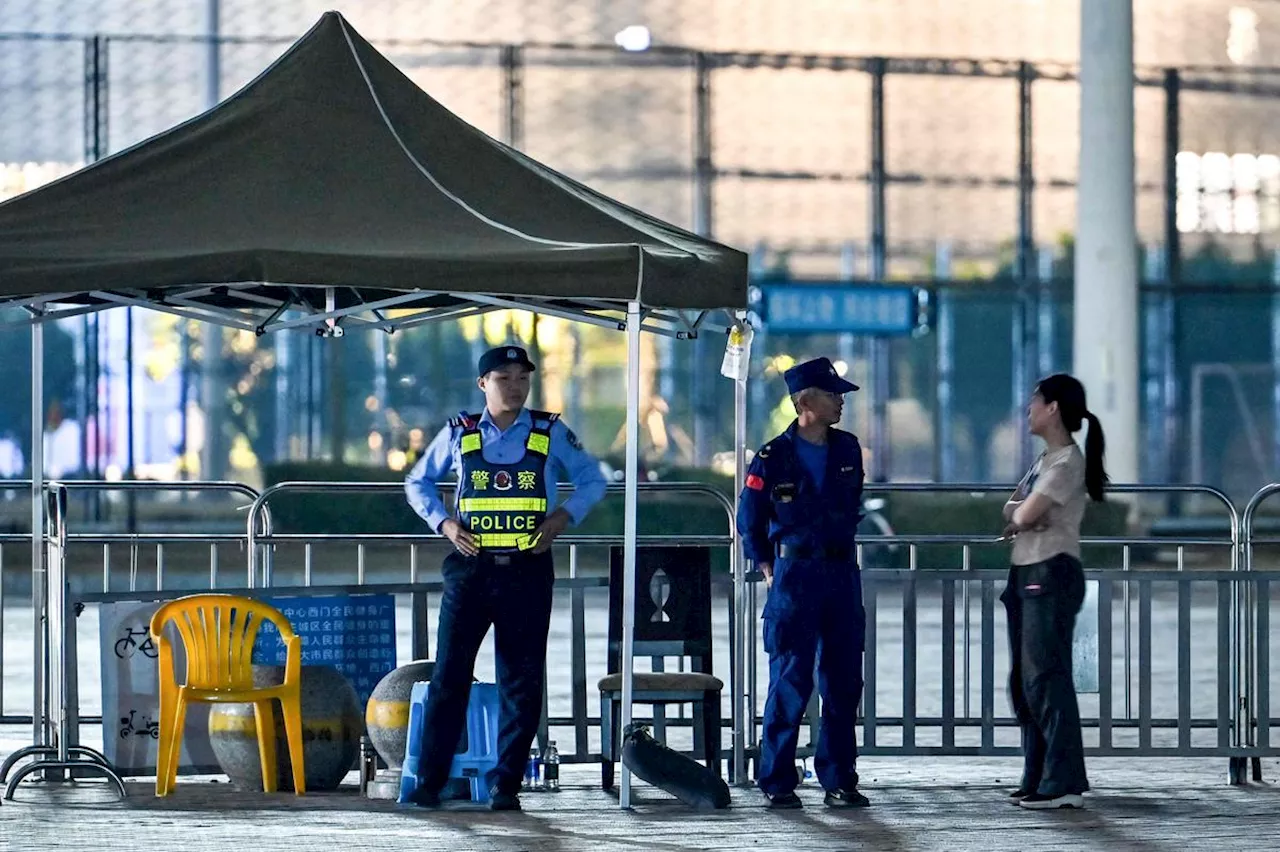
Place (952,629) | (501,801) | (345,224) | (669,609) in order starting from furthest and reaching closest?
(952,629) → (669,609) → (501,801) → (345,224)

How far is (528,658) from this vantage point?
915 centimetres

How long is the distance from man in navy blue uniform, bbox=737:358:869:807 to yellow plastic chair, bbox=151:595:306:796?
6.98 feet

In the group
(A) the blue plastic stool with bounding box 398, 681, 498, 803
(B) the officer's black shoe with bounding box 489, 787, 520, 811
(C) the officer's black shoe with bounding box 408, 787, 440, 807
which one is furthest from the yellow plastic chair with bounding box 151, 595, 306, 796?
(B) the officer's black shoe with bounding box 489, 787, 520, 811

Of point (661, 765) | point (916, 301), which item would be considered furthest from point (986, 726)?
point (916, 301)

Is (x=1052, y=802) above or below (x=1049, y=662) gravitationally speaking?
below

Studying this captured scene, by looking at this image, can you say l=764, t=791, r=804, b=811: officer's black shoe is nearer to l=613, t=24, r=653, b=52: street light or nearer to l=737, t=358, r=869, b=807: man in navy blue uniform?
l=737, t=358, r=869, b=807: man in navy blue uniform

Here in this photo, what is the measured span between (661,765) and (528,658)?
0.74m

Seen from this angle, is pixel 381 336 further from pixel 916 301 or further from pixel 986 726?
pixel 986 726

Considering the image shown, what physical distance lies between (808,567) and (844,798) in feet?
3.50

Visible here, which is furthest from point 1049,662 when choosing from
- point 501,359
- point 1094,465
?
point 501,359

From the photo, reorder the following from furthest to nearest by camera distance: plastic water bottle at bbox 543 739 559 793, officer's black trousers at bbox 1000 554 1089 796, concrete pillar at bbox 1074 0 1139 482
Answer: concrete pillar at bbox 1074 0 1139 482, plastic water bottle at bbox 543 739 559 793, officer's black trousers at bbox 1000 554 1089 796

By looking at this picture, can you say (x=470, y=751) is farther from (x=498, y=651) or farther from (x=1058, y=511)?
(x=1058, y=511)

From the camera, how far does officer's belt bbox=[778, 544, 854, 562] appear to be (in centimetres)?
920

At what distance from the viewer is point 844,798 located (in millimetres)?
9398
